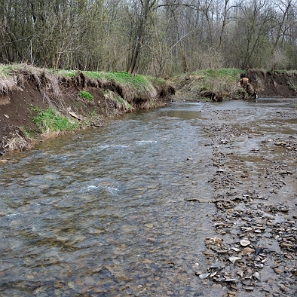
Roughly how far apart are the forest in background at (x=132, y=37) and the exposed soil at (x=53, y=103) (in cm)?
118

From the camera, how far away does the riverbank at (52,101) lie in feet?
27.7

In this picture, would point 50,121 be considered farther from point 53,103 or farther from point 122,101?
point 122,101

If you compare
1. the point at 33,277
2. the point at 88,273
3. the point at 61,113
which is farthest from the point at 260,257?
the point at 61,113

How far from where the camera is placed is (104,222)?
4188 mm

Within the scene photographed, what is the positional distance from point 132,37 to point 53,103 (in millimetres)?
10765

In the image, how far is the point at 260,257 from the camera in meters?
3.34

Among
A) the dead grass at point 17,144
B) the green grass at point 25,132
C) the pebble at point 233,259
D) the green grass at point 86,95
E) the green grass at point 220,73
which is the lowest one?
the pebble at point 233,259

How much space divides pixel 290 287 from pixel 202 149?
18.1 feet

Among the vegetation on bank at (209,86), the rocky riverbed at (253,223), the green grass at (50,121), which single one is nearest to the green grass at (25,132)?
the green grass at (50,121)

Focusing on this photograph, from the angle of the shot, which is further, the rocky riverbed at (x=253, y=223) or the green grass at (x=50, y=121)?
the green grass at (x=50, y=121)

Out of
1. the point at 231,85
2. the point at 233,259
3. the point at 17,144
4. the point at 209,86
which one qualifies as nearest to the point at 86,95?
the point at 17,144

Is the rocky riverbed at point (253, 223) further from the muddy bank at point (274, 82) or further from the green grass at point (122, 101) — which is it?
the muddy bank at point (274, 82)

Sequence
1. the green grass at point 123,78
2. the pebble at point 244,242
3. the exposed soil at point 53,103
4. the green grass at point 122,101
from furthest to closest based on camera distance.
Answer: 1. the green grass at point 122,101
2. the green grass at point 123,78
3. the exposed soil at point 53,103
4. the pebble at point 244,242

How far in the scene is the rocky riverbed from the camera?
300 cm
